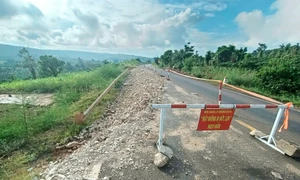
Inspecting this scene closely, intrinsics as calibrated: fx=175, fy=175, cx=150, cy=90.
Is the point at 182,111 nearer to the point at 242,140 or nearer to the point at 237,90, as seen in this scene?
the point at 242,140

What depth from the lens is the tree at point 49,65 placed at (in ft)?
128

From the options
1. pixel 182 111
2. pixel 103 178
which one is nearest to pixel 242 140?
pixel 182 111

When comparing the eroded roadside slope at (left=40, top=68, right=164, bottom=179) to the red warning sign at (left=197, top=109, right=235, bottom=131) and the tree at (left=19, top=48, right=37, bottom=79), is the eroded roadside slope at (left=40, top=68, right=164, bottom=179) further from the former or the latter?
the tree at (left=19, top=48, right=37, bottom=79)

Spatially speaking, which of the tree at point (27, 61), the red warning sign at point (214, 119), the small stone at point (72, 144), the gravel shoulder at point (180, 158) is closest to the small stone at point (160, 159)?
the gravel shoulder at point (180, 158)

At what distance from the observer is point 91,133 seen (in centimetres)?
542

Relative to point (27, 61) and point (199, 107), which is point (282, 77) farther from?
point (27, 61)

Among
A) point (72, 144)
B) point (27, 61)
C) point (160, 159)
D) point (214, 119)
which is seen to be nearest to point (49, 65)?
point (27, 61)

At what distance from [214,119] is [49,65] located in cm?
4418

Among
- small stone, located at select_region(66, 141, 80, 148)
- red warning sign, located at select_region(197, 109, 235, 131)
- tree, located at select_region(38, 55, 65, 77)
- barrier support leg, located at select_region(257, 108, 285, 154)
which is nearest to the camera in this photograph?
red warning sign, located at select_region(197, 109, 235, 131)

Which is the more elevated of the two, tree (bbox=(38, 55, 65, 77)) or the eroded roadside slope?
the eroded roadside slope

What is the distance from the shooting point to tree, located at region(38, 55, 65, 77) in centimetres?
3906

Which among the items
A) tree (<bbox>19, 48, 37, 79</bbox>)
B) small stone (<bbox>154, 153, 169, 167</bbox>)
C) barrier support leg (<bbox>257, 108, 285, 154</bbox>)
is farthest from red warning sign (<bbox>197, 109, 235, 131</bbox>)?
tree (<bbox>19, 48, 37, 79</bbox>)

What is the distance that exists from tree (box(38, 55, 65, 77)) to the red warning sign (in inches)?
1701

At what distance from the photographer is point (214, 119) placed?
375cm
